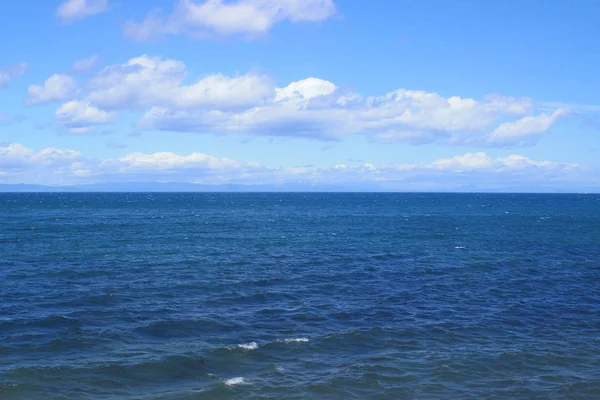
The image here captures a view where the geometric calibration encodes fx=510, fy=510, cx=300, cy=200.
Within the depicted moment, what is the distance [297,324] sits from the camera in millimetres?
30438

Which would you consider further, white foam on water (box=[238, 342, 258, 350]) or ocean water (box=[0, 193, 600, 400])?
white foam on water (box=[238, 342, 258, 350])

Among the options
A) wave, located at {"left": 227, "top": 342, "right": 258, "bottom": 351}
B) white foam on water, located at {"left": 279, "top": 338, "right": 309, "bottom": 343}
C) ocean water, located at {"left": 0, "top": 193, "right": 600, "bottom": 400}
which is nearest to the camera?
ocean water, located at {"left": 0, "top": 193, "right": 600, "bottom": 400}

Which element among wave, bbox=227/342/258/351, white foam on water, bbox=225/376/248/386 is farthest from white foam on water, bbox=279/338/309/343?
white foam on water, bbox=225/376/248/386

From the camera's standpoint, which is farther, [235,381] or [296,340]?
[296,340]

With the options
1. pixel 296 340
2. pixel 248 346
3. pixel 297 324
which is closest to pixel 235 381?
pixel 248 346

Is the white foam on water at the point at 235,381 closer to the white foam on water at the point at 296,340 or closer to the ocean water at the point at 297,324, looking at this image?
the ocean water at the point at 297,324

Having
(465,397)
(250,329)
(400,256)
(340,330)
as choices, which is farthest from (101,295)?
(400,256)

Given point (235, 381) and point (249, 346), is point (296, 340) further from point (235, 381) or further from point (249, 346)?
point (235, 381)

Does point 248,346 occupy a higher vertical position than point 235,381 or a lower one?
higher

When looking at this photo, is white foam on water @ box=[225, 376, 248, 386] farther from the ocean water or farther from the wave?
the wave

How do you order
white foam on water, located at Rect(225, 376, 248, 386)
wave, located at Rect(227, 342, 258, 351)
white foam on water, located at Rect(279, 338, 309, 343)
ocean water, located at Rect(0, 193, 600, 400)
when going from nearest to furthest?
white foam on water, located at Rect(225, 376, 248, 386)
ocean water, located at Rect(0, 193, 600, 400)
wave, located at Rect(227, 342, 258, 351)
white foam on water, located at Rect(279, 338, 309, 343)

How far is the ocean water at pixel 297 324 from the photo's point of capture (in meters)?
22.1

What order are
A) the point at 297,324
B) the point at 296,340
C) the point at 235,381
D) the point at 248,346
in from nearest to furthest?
the point at 235,381 → the point at 248,346 → the point at 296,340 → the point at 297,324

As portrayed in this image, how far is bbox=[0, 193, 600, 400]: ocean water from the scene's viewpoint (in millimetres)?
22109
